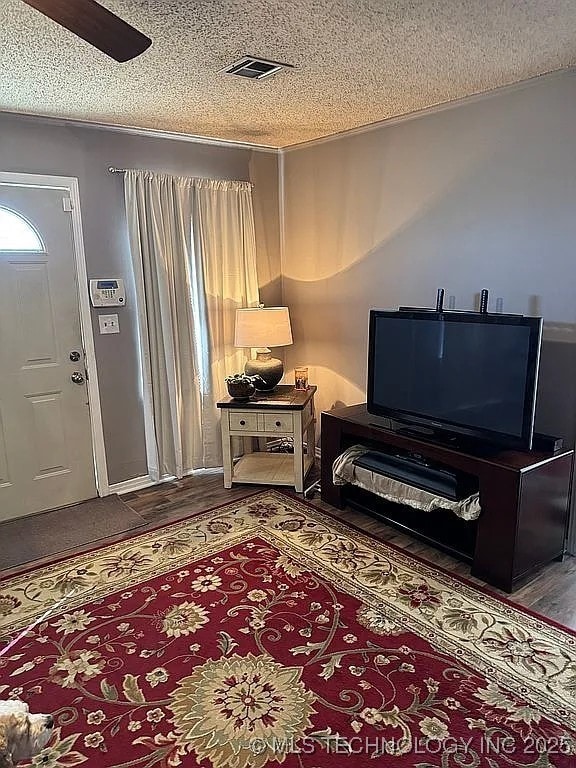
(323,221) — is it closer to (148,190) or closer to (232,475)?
(148,190)

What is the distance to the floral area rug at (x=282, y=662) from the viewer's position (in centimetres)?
188

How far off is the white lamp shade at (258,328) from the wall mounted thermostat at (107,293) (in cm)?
82

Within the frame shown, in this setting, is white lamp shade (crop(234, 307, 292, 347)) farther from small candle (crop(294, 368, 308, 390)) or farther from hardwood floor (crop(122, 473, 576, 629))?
hardwood floor (crop(122, 473, 576, 629))

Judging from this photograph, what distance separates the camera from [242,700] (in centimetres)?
208

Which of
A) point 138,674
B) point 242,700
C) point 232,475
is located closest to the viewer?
point 242,700

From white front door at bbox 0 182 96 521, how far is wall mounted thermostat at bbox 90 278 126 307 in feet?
0.40

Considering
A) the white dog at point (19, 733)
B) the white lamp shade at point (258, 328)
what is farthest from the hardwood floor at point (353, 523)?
the white dog at point (19, 733)

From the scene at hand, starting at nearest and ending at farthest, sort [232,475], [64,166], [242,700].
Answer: [242,700] → [64,166] → [232,475]

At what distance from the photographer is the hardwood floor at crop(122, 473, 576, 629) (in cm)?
264

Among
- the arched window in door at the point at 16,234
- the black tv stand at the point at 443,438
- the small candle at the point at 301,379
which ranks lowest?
the black tv stand at the point at 443,438

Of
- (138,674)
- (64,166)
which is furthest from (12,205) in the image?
(138,674)

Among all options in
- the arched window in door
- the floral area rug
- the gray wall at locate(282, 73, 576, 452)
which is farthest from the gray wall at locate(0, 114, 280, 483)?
the floral area rug

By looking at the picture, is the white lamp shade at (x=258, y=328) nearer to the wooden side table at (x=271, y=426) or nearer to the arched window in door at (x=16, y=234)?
the wooden side table at (x=271, y=426)

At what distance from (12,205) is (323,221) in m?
2.12
